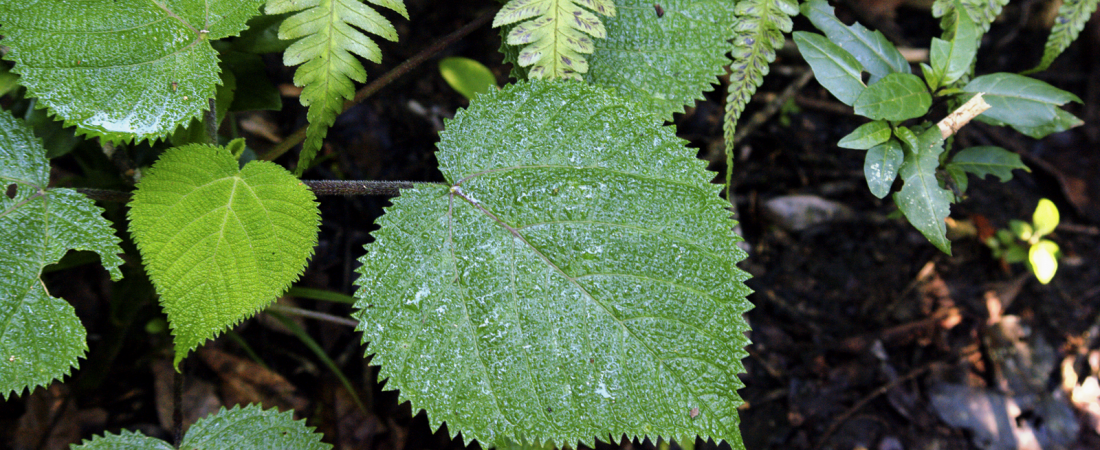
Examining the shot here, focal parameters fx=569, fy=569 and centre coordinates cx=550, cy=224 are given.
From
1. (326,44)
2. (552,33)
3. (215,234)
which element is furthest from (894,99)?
(215,234)

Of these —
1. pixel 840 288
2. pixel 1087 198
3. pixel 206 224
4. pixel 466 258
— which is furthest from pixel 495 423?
pixel 1087 198

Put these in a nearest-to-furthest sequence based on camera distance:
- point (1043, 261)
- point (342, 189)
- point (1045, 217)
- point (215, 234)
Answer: point (215, 234) → point (342, 189) → point (1043, 261) → point (1045, 217)

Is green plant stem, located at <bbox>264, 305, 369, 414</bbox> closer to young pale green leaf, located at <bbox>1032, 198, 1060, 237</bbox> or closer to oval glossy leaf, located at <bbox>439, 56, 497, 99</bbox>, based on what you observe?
oval glossy leaf, located at <bbox>439, 56, 497, 99</bbox>

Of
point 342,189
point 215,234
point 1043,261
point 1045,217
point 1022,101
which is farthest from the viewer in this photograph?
point 1045,217

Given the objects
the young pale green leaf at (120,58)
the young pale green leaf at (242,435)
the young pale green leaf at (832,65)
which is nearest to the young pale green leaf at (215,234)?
the young pale green leaf at (120,58)

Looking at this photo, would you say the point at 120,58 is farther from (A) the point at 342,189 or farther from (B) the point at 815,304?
(B) the point at 815,304

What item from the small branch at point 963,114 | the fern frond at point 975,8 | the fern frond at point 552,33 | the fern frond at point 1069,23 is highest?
the fern frond at point 1069,23

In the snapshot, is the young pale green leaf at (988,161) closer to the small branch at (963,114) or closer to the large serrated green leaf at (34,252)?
the small branch at (963,114)
